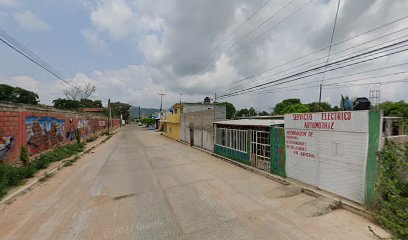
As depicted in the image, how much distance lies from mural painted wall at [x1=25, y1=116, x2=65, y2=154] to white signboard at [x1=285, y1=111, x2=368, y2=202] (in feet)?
46.9

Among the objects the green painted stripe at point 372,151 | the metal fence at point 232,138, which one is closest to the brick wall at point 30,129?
the metal fence at point 232,138

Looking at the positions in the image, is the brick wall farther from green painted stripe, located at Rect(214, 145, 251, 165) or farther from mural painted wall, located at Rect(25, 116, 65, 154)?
green painted stripe, located at Rect(214, 145, 251, 165)

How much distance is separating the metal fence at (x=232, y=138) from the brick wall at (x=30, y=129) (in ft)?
40.3

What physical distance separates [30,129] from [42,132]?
2.06 metres

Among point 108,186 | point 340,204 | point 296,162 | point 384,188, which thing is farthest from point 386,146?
point 108,186

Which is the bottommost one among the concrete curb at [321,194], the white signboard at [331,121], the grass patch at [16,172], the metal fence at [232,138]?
the concrete curb at [321,194]

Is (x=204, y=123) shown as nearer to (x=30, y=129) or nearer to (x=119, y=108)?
(x=30, y=129)

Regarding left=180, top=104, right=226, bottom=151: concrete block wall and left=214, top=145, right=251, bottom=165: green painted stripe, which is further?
left=180, top=104, right=226, bottom=151: concrete block wall

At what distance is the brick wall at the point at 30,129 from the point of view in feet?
35.1

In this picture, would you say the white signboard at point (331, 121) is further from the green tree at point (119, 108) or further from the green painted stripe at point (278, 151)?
the green tree at point (119, 108)

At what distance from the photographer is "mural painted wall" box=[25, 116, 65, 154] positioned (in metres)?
13.4

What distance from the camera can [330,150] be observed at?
8.28m

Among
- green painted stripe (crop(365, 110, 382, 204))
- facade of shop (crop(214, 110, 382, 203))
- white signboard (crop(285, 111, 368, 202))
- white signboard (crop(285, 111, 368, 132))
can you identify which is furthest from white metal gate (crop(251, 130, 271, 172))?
green painted stripe (crop(365, 110, 382, 204))

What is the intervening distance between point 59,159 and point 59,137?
4.50 meters
